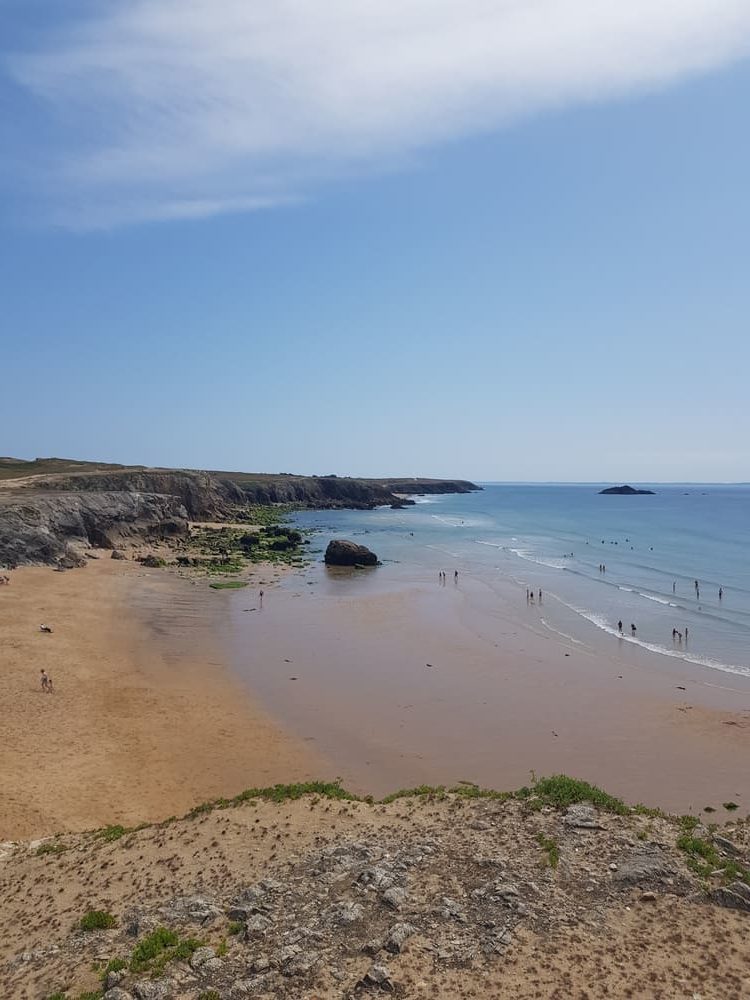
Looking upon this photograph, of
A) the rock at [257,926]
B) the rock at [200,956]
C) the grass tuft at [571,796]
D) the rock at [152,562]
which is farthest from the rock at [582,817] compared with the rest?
the rock at [152,562]

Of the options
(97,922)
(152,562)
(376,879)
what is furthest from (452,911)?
(152,562)

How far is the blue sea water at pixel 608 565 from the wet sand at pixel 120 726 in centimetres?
2190

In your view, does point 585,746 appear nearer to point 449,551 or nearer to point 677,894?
point 677,894

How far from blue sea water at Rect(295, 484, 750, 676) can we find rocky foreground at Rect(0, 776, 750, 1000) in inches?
966

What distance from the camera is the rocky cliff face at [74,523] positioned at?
54.9 meters

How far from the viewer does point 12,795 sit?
18422 mm

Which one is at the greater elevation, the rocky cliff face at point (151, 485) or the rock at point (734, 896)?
the rocky cliff face at point (151, 485)

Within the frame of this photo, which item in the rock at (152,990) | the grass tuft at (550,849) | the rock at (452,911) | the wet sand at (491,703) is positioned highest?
the grass tuft at (550,849)

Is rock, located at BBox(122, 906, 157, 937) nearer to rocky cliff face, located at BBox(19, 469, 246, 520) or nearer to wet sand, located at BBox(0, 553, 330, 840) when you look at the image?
wet sand, located at BBox(0, 553, 330, 840)

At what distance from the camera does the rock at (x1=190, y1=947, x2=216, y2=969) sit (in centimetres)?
1043

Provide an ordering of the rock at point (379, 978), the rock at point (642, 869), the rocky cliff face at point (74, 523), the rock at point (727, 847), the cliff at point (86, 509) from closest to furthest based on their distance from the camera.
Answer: the rock at point (379, 978) < the rock at point (642, 869) < the rock at point (727, 847) < the rocky cliff face at point (74, 523) < the cliff at point (86, 509)

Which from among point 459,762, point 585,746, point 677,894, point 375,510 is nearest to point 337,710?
point 459,762

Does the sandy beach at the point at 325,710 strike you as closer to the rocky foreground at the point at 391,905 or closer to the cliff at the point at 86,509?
the rocky foreground at the point at 391,905

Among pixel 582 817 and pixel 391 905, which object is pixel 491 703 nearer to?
pixel 582 817
